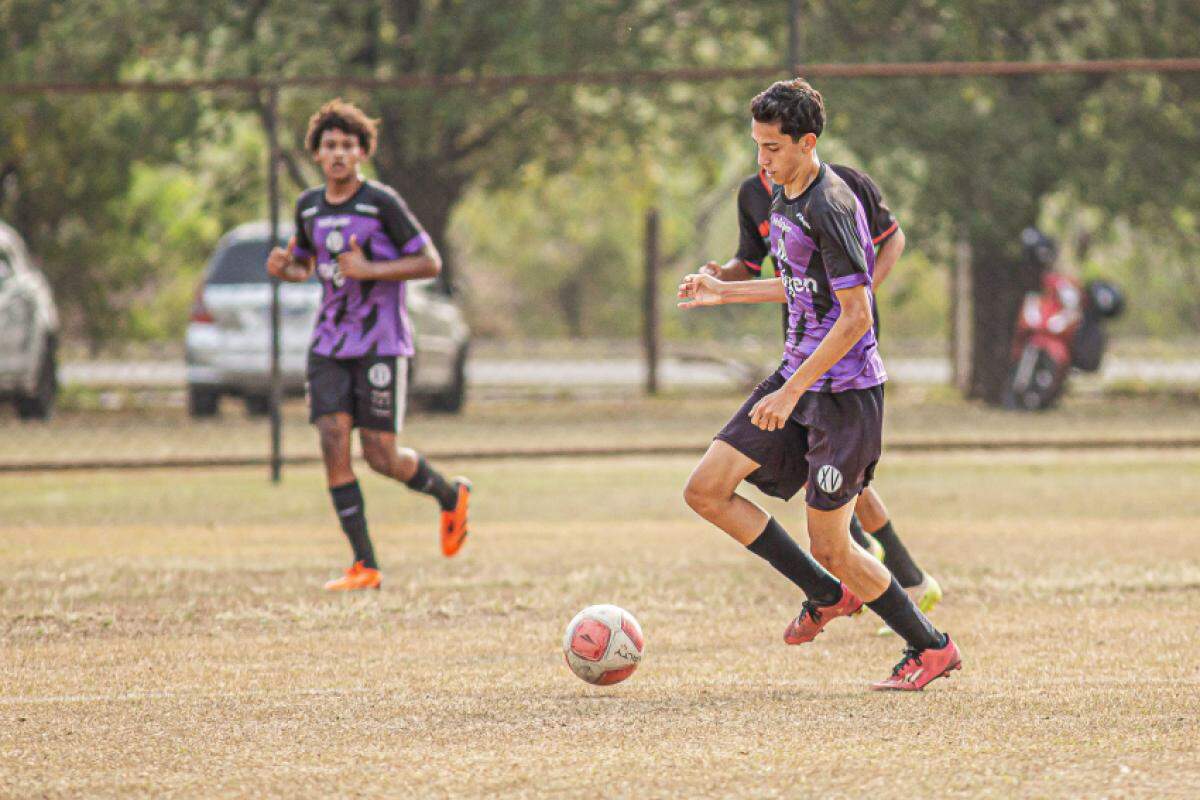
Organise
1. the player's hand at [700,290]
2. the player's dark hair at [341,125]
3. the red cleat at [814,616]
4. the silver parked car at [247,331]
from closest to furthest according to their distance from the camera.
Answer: the player's hand at [700,290]
the red cleat at [814,616]
the player's dark hair at [341,125]
the silver parked car at [247,331]

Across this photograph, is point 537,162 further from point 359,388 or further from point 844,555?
point 844,555

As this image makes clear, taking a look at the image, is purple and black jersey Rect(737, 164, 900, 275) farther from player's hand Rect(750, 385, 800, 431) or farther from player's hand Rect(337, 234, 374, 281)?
player's hand Rect(337, 234, 374, 281)

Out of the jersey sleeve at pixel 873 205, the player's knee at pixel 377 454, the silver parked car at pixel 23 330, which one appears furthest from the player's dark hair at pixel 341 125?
the silver parked car at pixel 23 330

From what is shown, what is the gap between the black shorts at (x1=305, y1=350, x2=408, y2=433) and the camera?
793 cm

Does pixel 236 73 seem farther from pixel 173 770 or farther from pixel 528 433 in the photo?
pixel 173 770

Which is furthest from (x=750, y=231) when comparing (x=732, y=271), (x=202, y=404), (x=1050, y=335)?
(x=1050, y=335)

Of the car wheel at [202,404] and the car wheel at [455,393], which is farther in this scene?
the car wheel at [455,393]

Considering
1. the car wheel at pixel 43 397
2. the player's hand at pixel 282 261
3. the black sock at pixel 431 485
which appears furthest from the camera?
the car wheel at pixel 43 397

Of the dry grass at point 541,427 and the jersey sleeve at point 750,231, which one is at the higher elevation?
the jersey sleeve at point 750,231

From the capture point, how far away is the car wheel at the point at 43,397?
16875 mm

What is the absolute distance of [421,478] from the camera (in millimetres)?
8359

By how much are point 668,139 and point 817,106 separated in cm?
1476

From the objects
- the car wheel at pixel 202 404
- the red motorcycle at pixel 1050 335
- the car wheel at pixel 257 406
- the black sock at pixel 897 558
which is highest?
the black sock at pixel 897 558

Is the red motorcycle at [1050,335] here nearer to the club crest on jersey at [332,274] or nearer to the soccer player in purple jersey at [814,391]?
the club crest on jersey at [332,274]
